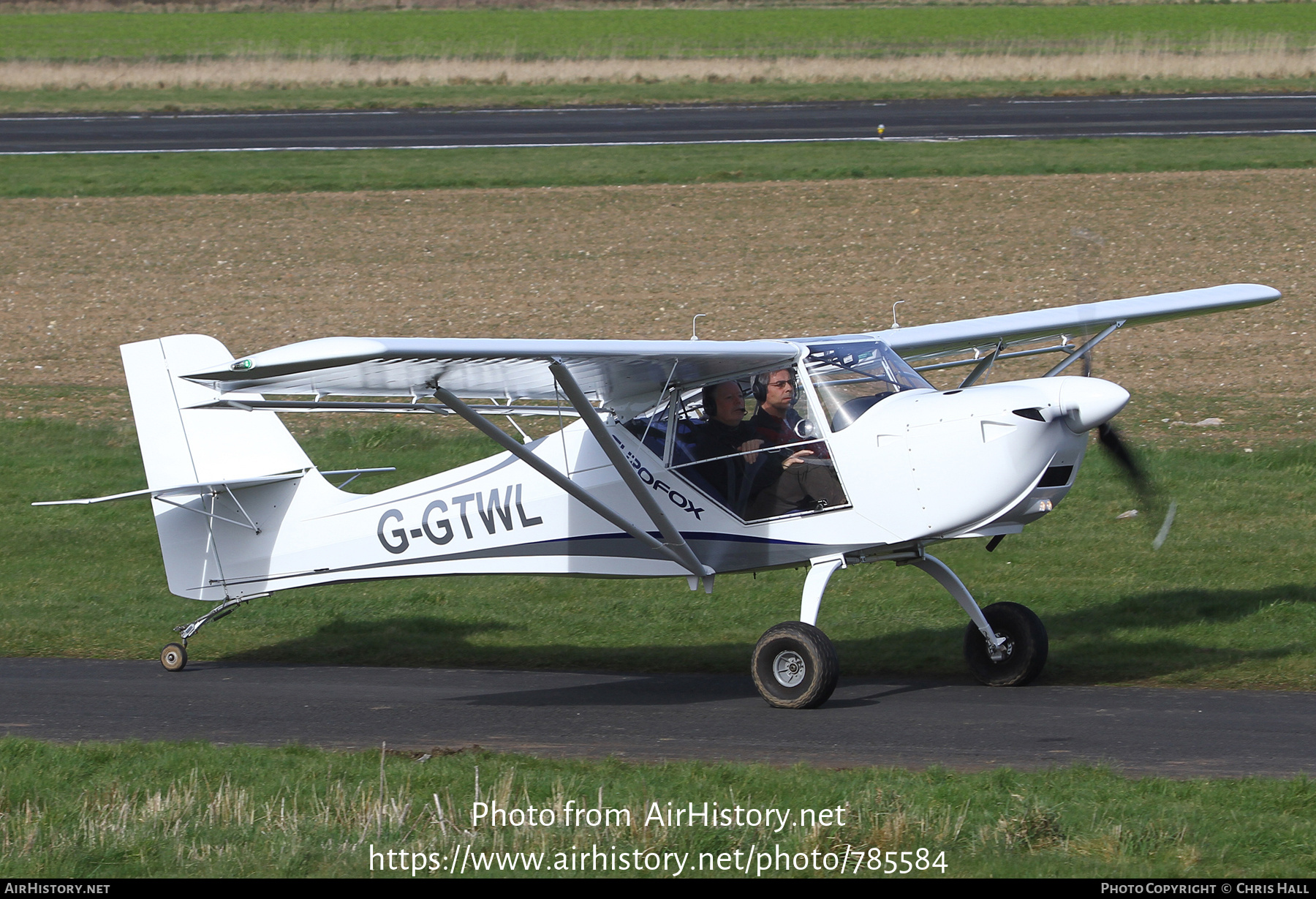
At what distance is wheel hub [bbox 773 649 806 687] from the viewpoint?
985cm

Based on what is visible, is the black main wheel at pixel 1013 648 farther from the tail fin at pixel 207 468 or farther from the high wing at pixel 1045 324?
the tail fin at pixel 207 468

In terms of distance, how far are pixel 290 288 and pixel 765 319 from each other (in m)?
8.49

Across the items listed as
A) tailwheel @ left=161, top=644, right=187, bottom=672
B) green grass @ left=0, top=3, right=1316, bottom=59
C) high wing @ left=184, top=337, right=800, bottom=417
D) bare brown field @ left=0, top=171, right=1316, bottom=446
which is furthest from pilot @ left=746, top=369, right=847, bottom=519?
green grass @ left=0, top=3, right=1316, bottom=59

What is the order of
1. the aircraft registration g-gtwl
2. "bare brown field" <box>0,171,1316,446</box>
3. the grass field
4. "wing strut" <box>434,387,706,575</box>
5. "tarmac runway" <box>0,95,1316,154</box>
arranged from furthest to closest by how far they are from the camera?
the grass field → "tarmac runway" <box>0,95,1316,154</box> → "bare brown field" <box>0,171,1316,446</box> → "wing strut" <box>434,387,706,575</box> → the aircraft registration g-gtwl

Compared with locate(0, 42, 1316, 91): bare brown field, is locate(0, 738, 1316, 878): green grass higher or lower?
lower

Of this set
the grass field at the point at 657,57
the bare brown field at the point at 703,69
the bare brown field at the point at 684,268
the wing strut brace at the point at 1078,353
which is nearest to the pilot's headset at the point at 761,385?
the wing strut brace at the point at 1078,353

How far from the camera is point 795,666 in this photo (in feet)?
32.5

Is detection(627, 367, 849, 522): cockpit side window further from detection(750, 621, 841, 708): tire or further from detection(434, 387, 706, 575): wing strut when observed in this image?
detection(750, 621, 841, 708): tire

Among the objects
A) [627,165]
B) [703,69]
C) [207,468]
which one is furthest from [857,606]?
[703,69]

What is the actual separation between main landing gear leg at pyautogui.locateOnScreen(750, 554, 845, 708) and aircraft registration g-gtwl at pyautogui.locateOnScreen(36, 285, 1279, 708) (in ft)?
0.05

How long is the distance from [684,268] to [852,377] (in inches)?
617

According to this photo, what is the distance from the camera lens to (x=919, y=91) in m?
41.7

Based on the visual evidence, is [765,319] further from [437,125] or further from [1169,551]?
[437,125]

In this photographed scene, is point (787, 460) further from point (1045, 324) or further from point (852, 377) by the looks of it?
point (1045, 324)
